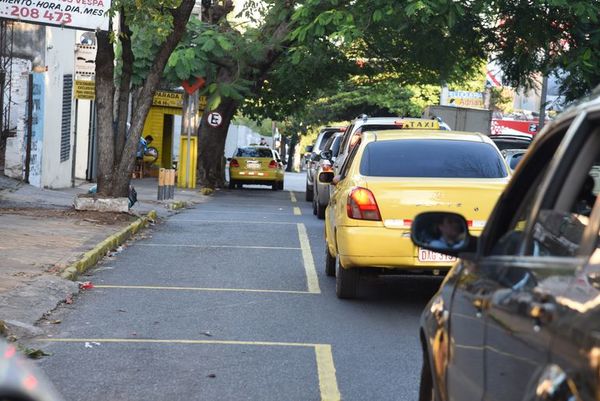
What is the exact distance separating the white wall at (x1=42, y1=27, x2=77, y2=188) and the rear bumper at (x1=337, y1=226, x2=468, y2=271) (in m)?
15.9

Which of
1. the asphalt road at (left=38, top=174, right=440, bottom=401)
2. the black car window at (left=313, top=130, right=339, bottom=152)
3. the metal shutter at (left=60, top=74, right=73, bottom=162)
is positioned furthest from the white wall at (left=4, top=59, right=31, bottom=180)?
the asphalt road at (left=38, top=174, right=440, bottom=401)

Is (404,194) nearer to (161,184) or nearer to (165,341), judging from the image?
(165,341)

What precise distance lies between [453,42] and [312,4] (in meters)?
5.83

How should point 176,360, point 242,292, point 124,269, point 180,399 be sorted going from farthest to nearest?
point 124,269, point 242,292, point 176,360, point 180,399

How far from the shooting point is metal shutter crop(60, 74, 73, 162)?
88.9ft

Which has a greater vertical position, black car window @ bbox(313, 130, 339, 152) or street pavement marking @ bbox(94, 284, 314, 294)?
black car window @ bbox(313, 130, 339, 152)

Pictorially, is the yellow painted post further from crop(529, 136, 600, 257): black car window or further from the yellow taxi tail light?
crop(529, 136, 600, 257): black car window

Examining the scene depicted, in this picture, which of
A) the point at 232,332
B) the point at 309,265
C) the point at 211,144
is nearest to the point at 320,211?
the point at 309,265

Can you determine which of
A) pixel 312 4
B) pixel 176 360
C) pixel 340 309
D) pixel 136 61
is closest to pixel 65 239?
pixel 340 309

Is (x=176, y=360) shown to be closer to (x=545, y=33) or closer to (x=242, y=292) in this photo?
(x=242, y=292)

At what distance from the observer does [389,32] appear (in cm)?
2969

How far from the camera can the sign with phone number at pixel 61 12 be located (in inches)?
715

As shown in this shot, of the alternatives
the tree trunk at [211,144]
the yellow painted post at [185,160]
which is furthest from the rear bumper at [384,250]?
the tree trunk at [211,144]

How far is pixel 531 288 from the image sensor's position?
3.06m
